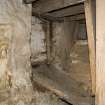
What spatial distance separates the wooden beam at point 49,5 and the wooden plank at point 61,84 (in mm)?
642

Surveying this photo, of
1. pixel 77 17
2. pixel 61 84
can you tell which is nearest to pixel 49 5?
pixel 77 17

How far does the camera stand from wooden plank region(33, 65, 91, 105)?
187 centimetres

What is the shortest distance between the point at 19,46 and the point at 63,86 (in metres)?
0.58

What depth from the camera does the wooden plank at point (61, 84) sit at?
1.87 meters

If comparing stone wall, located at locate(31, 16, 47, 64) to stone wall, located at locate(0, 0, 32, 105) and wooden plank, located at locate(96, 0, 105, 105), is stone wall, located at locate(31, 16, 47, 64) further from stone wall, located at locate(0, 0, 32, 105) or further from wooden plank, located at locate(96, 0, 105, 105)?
wooden plank, located at locate(96, 0, 105, 105)

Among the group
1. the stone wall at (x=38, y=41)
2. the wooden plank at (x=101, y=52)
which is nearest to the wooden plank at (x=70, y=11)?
the stone wall at (x=38, y=41)

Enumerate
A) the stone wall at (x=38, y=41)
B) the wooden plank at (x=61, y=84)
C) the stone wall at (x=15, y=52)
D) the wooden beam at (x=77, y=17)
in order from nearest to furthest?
the wooden plank at (x=61, y=84)
the stone wall at (x=15, y=52)
the wooden beam at (x=77, y=17)
the stone wall at (x=38, y=41)

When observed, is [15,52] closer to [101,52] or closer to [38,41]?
[38,41]

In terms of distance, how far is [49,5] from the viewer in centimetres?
198

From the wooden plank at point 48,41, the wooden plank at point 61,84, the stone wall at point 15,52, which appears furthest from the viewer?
the wooden plank at point 48,41

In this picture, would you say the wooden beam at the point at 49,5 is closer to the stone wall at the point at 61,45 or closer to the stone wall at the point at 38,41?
the stone wall at the point at 38,41

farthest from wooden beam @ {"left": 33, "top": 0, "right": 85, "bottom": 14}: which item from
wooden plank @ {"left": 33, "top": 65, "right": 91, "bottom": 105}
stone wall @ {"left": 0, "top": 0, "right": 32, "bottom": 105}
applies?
wooden plank @ {"left": 33, "top": 65, "right": 91, "bottom": 105}

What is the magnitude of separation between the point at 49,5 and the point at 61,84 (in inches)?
30.8

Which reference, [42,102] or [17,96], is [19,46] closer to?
[17,96]
